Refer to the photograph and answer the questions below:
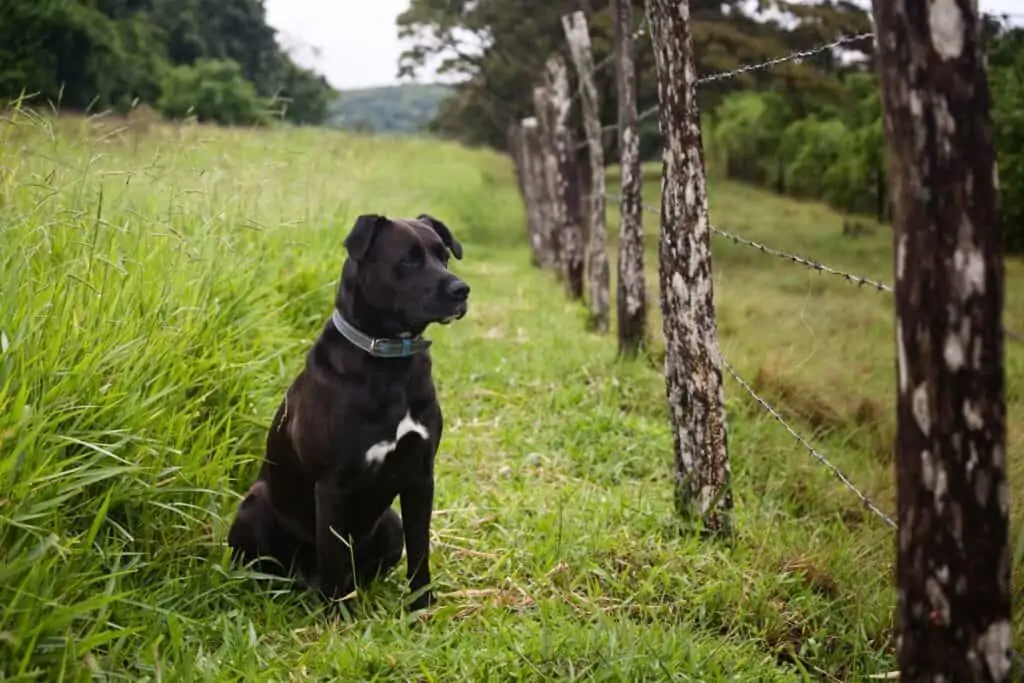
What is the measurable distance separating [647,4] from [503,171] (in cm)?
2926

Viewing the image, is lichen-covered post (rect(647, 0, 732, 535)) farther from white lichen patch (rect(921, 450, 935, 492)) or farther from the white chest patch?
white lichen patch (rect(921, 450, 935, 492))

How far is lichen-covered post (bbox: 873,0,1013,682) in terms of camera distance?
1.55 metres

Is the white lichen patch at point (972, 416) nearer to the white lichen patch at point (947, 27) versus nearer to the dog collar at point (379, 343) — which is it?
the white lichen patch at point (947, 27)

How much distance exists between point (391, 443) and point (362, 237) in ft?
2.43

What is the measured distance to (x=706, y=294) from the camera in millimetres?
3660

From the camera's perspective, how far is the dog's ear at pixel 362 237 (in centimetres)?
327

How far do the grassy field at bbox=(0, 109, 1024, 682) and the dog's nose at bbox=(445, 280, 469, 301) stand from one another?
0.96m

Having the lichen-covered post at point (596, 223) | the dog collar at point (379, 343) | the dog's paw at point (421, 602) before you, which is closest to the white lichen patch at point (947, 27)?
the dog collar at point (379, 343)

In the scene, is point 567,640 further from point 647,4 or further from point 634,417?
point 634,417

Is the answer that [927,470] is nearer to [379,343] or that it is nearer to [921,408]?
[921,408]

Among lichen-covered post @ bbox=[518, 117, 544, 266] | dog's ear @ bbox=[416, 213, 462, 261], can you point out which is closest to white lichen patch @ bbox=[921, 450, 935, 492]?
dog's ear @ bbox=[416, 213, 462, 261]

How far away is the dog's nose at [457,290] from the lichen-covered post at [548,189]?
8538mm

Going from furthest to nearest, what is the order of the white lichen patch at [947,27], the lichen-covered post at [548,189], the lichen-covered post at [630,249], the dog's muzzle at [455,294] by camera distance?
the lichen-covered post at [548,189]
the lichen-covered post at [630,249]
the dog's muzzle at [455,294]
the white lichen patch at [947,27]

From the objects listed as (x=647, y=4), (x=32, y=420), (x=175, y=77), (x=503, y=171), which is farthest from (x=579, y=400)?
(x=503, y=171)
